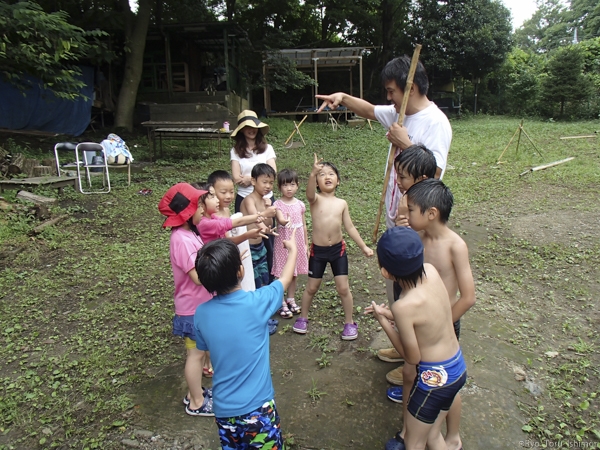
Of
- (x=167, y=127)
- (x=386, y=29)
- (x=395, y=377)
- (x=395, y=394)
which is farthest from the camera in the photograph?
(x=386, y=29)

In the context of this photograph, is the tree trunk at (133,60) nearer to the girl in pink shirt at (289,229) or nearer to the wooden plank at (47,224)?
the wooden plank at (47,224)

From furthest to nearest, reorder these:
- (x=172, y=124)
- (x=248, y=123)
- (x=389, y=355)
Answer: (x=172, y=124) → (x=248, y=123) → (x=389, y=355)

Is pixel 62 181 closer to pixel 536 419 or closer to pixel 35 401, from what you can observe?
pixel 35 401

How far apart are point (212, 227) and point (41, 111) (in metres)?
11.4

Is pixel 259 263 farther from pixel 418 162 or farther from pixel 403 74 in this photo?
pixel 403 74

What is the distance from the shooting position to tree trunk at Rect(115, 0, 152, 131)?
12.8 m

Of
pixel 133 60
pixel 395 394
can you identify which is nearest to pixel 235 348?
pixel 395 394

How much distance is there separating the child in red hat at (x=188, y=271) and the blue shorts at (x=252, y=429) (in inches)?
29.9

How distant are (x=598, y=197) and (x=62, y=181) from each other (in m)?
10.2

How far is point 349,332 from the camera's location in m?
3.47

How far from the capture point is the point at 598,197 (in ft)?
26.0

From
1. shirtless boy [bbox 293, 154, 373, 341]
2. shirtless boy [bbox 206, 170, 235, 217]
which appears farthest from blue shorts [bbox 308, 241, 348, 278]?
shirtless boy [bbox 206, 170, 235, 217]

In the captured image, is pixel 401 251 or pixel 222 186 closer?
pixel 401 251

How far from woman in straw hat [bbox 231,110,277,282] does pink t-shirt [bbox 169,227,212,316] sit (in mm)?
1303
